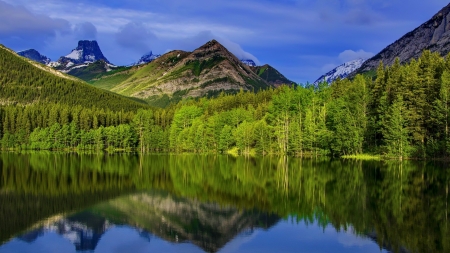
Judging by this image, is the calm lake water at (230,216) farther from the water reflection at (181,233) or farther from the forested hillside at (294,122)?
the forested hillside at (294,122)

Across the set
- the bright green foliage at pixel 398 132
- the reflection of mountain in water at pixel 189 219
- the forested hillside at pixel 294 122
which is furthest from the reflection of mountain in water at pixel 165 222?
the forested hillside at pixel 294 122

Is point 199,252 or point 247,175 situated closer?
point 199,252

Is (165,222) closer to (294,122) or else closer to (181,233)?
(181,233)

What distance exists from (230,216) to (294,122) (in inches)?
3314

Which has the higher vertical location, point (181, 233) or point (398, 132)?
point (398, 132)

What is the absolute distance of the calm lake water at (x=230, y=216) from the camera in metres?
22.1

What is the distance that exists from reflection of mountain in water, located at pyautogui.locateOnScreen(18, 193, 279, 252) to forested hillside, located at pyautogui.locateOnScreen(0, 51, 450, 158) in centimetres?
5791

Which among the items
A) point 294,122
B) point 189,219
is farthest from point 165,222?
point 294,122

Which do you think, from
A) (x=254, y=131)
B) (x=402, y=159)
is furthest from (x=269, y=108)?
(x=402, y=159)

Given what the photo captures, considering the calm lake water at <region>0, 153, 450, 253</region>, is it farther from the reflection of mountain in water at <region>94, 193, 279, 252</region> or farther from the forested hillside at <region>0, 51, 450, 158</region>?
the forested hillside at <region>0, 51, 450, 158</region>

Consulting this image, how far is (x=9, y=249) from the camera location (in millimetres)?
21156

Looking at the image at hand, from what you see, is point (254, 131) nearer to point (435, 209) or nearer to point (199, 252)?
point (435, 209)

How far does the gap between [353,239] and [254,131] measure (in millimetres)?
95360

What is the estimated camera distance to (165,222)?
28172 mm
